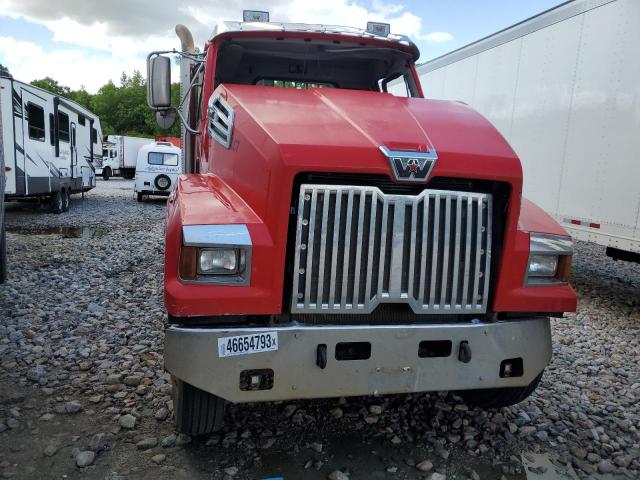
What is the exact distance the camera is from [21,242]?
9.52 m

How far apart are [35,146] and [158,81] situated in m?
9.31

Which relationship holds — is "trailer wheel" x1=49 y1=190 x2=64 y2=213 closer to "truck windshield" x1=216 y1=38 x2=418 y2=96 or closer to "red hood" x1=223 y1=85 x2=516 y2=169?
"truck windshield" x1=216 y1=38 x2=418 y2=96

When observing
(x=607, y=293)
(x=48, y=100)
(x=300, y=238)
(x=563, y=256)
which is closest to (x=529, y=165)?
(x=607, y=293)

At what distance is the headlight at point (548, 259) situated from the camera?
2.94 meters

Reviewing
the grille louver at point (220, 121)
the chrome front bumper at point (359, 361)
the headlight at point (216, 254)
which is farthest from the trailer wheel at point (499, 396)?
the grille louver at point (220, 121)

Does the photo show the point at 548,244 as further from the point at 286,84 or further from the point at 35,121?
the point at 35,121

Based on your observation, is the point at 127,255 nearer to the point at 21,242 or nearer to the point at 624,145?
the point at 21,242

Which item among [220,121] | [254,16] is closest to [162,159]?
[254,16]

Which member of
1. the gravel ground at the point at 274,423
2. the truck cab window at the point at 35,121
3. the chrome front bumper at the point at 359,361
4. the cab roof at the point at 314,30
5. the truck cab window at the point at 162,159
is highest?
the cab roof at the point at 314,30

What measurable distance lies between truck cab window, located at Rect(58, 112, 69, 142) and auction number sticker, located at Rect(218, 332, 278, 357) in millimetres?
13703

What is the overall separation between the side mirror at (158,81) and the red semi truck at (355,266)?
181 cm

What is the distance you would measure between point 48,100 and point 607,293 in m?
13.2

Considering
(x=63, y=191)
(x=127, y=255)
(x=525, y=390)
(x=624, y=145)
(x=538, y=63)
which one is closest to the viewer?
(x=525, y=390)

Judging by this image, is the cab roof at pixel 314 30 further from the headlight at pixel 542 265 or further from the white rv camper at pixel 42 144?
the white rv camper at pixel 42 144
